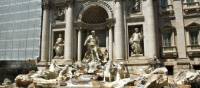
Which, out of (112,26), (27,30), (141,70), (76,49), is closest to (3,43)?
(27,30)

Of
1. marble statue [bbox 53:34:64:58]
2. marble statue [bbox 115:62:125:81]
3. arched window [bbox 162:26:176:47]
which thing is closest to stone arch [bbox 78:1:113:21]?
marble statue [bbox 53:34:64:58]

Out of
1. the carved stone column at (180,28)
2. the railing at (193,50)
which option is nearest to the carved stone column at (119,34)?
the carved stone column at (180,28)

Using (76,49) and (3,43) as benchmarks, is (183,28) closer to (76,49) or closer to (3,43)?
(76,49)

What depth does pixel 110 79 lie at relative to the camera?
21266 mm

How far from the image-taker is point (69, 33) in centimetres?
2798

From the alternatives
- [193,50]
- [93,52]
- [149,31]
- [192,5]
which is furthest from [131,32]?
[192,5]

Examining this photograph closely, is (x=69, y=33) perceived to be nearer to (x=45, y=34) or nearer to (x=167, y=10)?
(x=45, y=34)

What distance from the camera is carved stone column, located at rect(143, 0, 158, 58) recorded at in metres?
24.5

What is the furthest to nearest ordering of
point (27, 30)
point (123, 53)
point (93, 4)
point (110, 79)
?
point (27, 30)
point (93, 4)
point (123, 53)
point (110, 79)

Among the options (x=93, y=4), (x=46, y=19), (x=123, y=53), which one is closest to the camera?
(x=123, y=53)

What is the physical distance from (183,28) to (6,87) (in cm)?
1705

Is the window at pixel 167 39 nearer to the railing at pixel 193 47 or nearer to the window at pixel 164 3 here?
the railing at pixel 193 47

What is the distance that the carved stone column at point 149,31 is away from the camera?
2447 centimetres

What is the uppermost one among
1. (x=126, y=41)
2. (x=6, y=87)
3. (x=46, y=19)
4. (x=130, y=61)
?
(x=46, y=19)
